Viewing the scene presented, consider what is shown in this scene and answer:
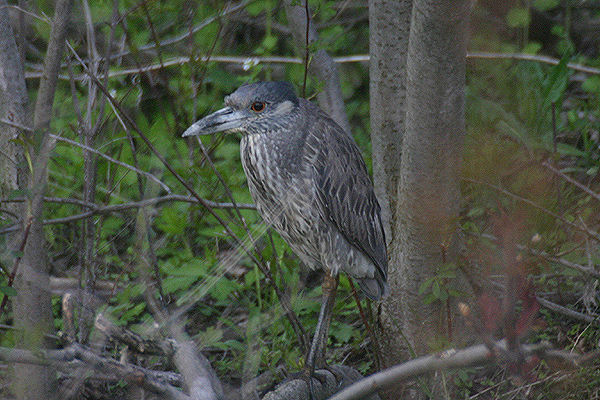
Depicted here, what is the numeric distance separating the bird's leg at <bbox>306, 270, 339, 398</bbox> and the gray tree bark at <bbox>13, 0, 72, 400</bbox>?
1147mm

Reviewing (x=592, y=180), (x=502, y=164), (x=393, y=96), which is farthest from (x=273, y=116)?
(x=592, y=180)

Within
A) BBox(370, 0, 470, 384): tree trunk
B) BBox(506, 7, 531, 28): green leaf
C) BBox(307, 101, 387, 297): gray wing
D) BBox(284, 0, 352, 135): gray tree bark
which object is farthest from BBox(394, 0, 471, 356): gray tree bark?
BBox(506, 7, 531, 28): green leaf

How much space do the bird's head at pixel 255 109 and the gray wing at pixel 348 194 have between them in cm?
20

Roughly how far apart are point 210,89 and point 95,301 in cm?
234

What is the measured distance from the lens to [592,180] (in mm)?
3867

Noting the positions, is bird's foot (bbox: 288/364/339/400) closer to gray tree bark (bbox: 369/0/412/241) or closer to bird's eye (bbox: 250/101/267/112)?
gray tree bark (bbox: 369/0/412/241)

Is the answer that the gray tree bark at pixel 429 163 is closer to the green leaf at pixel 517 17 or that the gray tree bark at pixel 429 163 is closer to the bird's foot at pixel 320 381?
the bird's foot at pixel 320 381

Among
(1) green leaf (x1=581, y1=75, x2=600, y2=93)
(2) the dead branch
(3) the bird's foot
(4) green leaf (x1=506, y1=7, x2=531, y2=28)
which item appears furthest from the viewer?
(4) green leaf (x1=506, y1=7, x2=531, y2=28)

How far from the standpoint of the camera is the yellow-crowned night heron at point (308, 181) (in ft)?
9.50

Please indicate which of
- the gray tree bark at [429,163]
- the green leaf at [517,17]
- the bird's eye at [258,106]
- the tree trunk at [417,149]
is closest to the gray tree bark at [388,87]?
the tree trunk at [417,149]

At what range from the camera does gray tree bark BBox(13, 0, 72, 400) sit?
232 cm

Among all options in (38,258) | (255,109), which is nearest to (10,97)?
(38,258)

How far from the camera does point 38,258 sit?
2.49 metres

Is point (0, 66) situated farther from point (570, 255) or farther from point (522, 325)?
point (570, 255)
